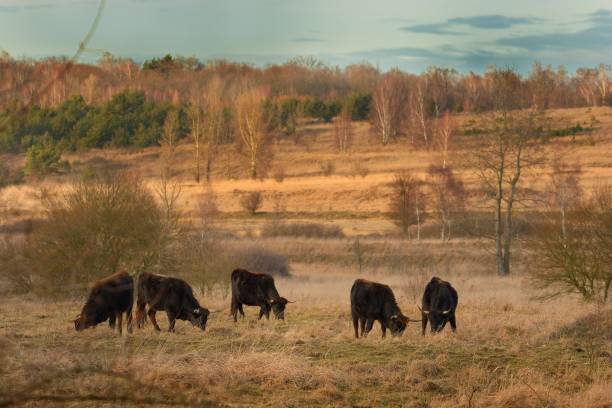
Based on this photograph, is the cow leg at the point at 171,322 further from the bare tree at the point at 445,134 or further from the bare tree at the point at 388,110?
the bare tree at the point at 388,110

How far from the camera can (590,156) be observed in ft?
242

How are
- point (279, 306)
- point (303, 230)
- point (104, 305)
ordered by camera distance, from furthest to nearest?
point (303, 230)
point (279, 306)
point (104, 305)

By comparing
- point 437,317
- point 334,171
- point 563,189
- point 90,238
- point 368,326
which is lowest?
point 368,326

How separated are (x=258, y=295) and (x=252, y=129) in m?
62.9

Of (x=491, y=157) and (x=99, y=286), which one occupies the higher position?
(x=491, y=157)

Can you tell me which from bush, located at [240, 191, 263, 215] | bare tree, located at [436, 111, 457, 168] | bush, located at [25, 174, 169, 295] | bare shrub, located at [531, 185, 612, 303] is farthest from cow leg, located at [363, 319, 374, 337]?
bare tree, located at [436, 111, 457, 168]

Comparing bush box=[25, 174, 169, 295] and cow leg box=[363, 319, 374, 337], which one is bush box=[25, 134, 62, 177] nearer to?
bush box=[25, 174, 169, 295]

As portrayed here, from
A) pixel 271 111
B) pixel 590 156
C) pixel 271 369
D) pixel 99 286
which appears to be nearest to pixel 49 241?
pixel 99 286

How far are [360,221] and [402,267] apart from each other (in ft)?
55.8

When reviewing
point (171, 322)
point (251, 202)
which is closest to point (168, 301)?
point (171, 322)

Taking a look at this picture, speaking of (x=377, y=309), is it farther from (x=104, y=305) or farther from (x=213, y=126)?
(x=213, y=126)

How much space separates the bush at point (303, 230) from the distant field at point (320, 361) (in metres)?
29.5

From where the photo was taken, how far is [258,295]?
19.7 m

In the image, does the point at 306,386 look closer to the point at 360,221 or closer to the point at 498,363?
the point at 498,363
